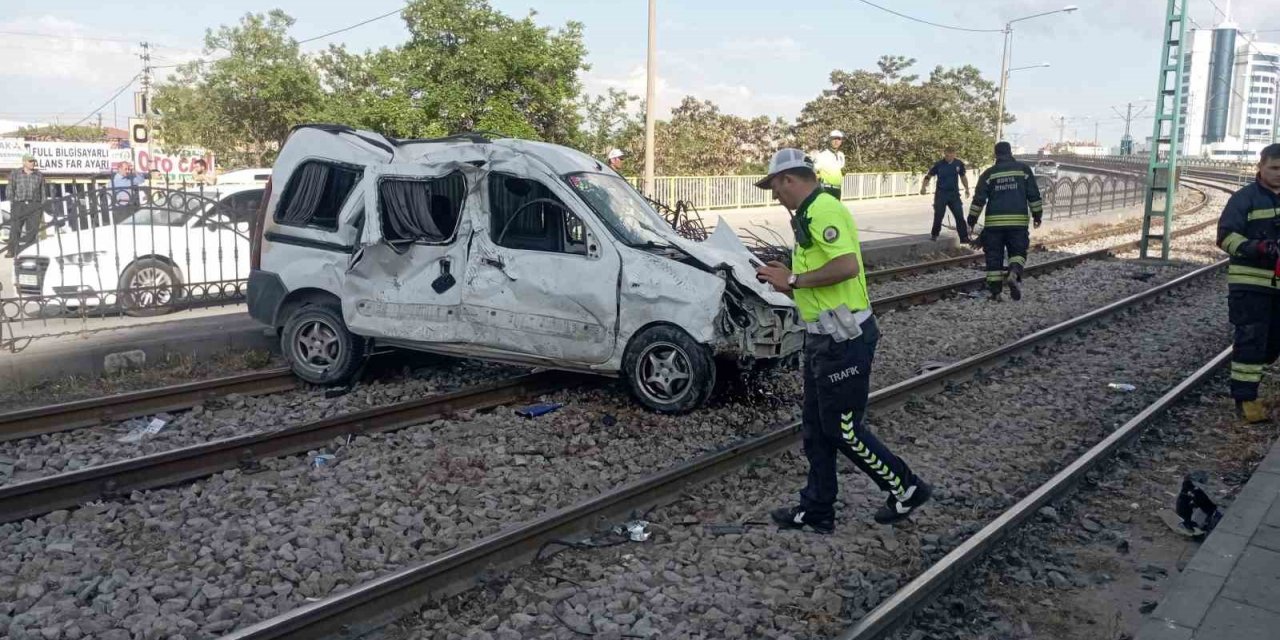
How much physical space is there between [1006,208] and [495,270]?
805 centimetres

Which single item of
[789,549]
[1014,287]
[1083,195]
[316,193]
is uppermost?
[1083,195]

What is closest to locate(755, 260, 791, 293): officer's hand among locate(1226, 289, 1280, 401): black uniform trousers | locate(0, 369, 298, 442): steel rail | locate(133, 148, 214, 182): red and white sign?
locate(1226, 289, 1280, 401): black uniform trousers

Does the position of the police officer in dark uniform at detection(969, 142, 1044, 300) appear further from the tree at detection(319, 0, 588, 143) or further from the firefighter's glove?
the tree at detection(319, 0, 588, 143)

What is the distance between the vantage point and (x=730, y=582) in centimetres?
448

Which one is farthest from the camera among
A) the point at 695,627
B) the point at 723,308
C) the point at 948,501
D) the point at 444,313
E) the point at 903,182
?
the point at 903,182


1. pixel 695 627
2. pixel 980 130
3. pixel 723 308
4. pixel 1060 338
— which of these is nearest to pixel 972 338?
pixel 1060 338

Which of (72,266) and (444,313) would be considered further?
(72,266)

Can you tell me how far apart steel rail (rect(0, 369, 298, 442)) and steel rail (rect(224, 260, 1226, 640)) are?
3.81 meters

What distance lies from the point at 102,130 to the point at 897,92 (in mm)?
53875

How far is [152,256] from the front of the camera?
35.4 ft

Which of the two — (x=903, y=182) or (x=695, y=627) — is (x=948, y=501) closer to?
(x=695, y=627)

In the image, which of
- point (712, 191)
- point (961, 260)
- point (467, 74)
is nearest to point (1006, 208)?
point (961, 260)

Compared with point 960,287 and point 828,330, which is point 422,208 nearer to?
point 828,330

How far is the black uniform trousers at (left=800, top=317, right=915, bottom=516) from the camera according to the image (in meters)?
4.79
